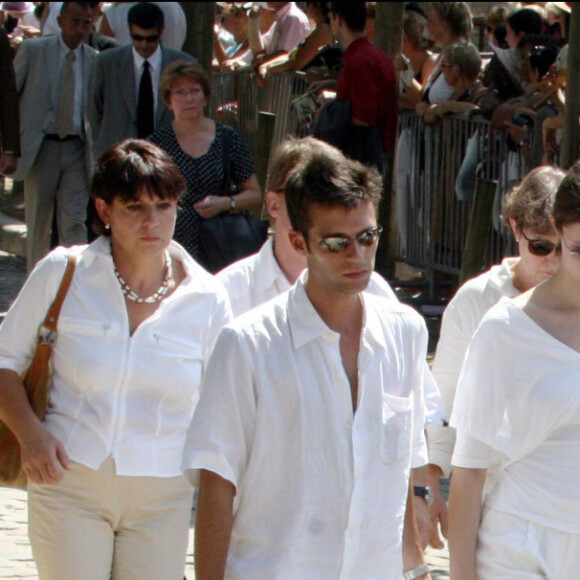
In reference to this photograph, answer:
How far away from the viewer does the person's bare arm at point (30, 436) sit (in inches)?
163

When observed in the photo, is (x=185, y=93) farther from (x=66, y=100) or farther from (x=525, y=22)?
(x=525, y=22)

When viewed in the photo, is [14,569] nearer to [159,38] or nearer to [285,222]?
[285,222]

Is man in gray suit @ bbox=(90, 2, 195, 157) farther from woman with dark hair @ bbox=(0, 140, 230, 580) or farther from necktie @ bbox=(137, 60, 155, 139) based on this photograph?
woman with dark hair @ bbox=(0, 140, 230, 580)

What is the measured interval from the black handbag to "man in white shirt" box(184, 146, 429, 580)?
12.4ft

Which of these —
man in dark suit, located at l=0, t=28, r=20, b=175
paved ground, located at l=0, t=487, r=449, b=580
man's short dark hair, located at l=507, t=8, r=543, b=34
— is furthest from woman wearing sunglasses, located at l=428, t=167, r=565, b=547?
man's short dark hair, located at l=507, t=8, r=543, b=34

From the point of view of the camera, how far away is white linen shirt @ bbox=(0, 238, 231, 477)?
4.25m

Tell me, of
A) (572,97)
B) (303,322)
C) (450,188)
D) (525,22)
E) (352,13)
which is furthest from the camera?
(525,22)

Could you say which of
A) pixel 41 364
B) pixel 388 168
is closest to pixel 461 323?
pixel 41 364

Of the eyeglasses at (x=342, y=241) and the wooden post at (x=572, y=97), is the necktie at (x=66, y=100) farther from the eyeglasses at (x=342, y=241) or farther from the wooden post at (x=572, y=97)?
the eyeglasses at (x=342, y=241)

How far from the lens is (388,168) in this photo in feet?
39.0

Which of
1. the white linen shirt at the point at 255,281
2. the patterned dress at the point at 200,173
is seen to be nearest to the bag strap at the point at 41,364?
the white linen shirt at the point at 255,281

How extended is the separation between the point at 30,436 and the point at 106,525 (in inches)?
13.2

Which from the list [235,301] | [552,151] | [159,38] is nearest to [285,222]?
[235,301]

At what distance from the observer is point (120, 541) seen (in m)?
4.30
